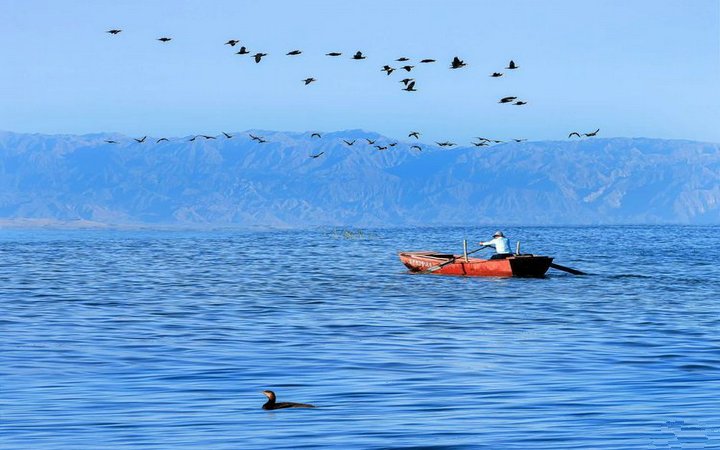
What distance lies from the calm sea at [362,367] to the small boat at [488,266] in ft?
15.8

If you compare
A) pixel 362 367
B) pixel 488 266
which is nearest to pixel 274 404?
pixel 362 367

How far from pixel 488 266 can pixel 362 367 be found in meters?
34.9

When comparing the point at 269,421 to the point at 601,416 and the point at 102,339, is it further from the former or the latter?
the point at 102,339

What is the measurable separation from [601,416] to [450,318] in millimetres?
19351

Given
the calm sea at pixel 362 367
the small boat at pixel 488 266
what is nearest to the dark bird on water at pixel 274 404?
the calm sea at pixel 362 367

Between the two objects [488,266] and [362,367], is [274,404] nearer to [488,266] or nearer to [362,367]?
[362,367]

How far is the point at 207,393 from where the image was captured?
2283cm

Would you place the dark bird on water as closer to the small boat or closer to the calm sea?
the calm sea

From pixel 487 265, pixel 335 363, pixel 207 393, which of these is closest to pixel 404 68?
pixel 487 265

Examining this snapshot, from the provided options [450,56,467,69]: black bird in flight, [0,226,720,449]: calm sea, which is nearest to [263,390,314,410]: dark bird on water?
[0,226,720,449]: calm sea

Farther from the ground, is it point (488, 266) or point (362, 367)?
point (488, 266)

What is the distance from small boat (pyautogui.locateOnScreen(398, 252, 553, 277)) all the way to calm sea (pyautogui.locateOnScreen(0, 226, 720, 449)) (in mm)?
4827

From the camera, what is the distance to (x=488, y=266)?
61125 mm

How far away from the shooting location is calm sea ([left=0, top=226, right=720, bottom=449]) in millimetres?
19047
